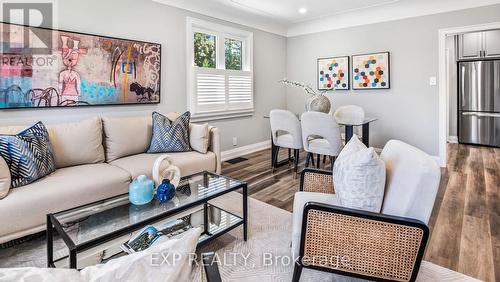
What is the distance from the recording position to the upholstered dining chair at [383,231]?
1.32 m

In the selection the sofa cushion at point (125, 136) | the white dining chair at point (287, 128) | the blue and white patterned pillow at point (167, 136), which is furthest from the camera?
the white dining chair at point (287, 128)

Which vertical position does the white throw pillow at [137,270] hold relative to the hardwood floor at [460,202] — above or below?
above

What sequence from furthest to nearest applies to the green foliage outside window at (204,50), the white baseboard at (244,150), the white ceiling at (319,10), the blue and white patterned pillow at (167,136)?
the white baseboard at (244,150) < the green foliage outside window at (204,50) < the white ceiling at (319,10) < the blue and white patterned pillow at (167,136)

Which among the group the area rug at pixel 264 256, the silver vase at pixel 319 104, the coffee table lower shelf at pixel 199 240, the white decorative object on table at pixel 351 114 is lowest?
the area rug at pixel 264 256

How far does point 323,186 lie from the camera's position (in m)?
2.06

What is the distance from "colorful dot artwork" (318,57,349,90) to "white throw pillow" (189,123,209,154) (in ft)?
9.90

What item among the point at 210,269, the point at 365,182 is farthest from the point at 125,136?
the point at 210,269

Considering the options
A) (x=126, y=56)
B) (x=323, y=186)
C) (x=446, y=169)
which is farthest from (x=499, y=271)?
(x=126, y=56)

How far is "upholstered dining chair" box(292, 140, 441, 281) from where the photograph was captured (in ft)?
4.33

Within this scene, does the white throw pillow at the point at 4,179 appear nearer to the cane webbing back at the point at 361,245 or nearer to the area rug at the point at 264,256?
the area rug at the point at 264,256

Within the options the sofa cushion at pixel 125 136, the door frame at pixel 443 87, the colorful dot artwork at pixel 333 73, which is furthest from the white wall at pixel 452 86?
the sofa cushion at pixel 125 136

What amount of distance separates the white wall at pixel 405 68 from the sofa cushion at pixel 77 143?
161 inches

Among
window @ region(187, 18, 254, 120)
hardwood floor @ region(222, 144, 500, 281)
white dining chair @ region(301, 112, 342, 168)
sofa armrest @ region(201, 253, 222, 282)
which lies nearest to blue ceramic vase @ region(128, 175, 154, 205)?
sofa armrest @ region(201, 253, 222, 282)

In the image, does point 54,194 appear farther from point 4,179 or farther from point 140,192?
point 140,192
